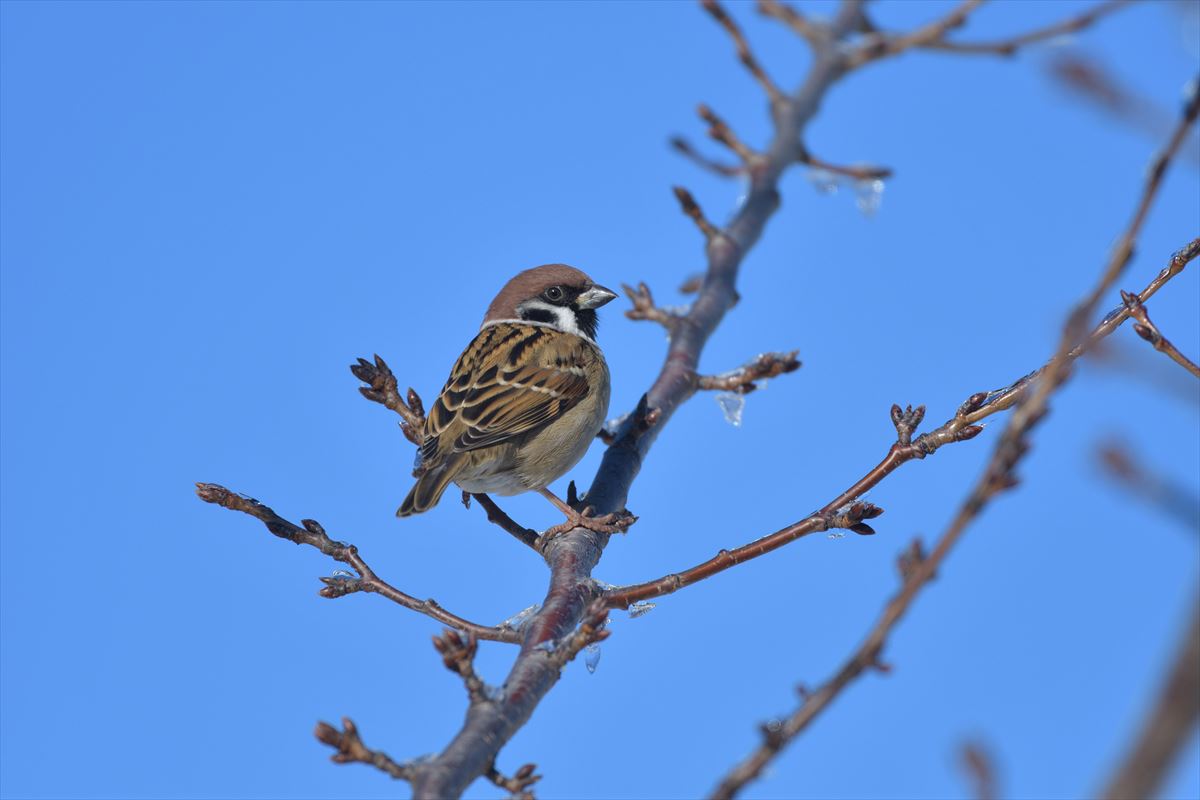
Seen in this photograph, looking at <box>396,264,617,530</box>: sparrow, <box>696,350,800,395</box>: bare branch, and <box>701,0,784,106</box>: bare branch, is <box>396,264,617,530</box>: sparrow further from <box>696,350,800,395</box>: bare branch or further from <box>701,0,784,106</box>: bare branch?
<box>701,0,784,106</box>: bare branch

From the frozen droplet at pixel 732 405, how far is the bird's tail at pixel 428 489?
1.48m

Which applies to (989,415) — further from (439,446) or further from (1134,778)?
(1134,778)

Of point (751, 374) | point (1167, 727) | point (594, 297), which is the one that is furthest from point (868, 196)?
point (594, 297)

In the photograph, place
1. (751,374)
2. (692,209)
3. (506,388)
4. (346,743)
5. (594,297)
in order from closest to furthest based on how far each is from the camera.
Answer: (346,743) → (692,209) → (751,374) → (506,388) → (594,297)

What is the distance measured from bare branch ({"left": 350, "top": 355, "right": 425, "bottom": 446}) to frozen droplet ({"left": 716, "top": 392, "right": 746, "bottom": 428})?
5.74 feet

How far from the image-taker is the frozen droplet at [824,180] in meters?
3.36

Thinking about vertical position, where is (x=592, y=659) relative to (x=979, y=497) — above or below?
above

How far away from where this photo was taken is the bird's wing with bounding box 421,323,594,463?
22.2ft

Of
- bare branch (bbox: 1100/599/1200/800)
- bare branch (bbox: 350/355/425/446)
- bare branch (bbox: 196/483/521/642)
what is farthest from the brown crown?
bare branch (bbox: 1100/599/1200/800)

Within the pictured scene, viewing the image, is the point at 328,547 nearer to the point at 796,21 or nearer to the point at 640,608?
the point at 640,608

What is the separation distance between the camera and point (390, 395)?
662cm

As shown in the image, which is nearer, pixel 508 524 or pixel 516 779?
pixel 516 779

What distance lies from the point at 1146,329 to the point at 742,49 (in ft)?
7.92

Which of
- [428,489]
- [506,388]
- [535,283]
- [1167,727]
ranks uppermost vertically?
[535,283]
